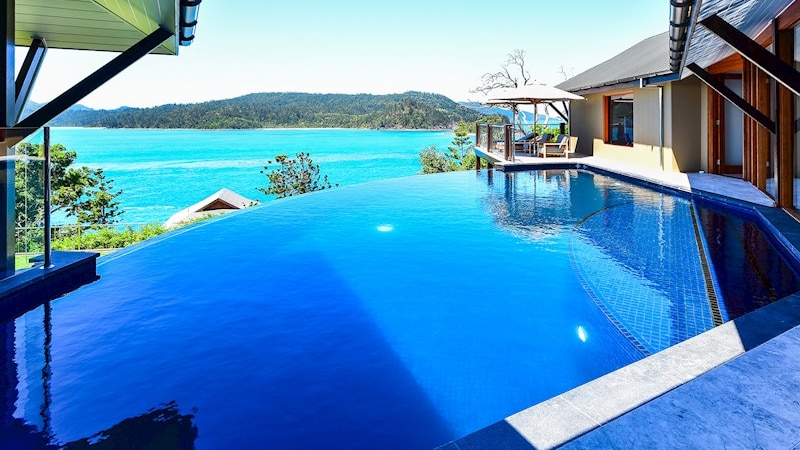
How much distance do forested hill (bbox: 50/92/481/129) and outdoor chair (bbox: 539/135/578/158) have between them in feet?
157

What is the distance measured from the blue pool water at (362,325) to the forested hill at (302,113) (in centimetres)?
5972

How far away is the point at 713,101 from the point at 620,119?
496cm

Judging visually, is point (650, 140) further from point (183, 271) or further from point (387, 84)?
point (387, 84)

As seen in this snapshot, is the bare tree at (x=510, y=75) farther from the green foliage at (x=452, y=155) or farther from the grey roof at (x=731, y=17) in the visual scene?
the grey roof at (x=731, y=17)

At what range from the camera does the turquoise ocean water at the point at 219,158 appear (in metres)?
47.1

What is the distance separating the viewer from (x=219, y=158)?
70062mm

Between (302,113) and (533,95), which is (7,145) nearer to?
(533,95)

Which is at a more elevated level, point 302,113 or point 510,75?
point 302,113

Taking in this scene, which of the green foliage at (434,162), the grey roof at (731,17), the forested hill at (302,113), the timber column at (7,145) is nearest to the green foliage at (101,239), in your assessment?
the timber column at (7,145)

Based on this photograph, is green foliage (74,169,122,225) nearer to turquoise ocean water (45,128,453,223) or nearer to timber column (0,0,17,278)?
turquoise ocean water (45,128,453,223)

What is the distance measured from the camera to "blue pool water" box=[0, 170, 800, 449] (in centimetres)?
358

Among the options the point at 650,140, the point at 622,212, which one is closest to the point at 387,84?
the point at 650,140

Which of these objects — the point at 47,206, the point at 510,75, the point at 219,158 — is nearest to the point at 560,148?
the point at 47,206

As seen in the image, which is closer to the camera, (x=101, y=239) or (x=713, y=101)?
(x=713, y=101)
